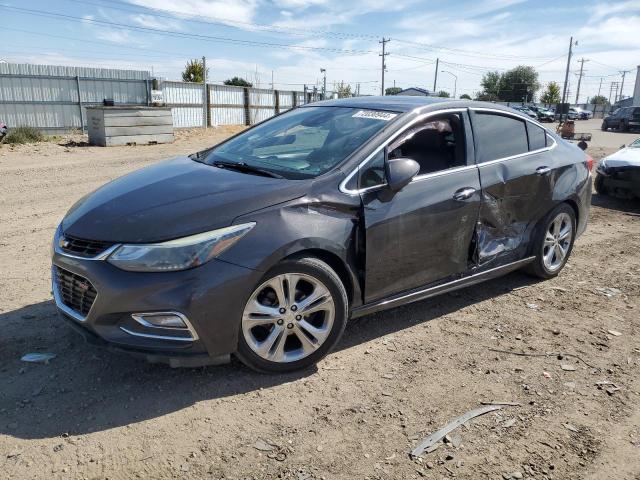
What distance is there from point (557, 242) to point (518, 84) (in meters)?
93.5

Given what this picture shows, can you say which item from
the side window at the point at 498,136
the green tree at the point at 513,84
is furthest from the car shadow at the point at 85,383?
the green tree at the point at 513,84

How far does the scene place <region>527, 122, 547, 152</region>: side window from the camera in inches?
190

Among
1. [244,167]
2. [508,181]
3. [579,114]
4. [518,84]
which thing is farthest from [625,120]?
[518,84]

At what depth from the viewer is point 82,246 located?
3.05 meters

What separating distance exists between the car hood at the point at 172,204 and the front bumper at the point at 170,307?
0.21m

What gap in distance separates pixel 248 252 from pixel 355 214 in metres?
0.80

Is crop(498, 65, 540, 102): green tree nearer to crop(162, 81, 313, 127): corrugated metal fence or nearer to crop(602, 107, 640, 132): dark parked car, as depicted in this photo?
crop(602, 107, 640, 132): dark parked car

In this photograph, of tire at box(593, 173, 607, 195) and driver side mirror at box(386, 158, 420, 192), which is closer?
driver side mirror at box(386, 158, 420, 192)

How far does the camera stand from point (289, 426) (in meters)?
2.87

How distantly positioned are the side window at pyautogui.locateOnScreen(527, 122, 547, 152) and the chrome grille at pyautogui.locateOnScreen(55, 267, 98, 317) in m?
3.81

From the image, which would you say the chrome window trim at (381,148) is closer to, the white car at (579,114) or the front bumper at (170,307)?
the front bumper at (170,307)

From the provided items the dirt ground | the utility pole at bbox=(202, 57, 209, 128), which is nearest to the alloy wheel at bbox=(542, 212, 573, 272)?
the dirt ground

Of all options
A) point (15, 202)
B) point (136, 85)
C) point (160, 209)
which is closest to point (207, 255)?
point (160, 209)

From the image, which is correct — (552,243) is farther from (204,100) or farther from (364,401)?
(204,100)
